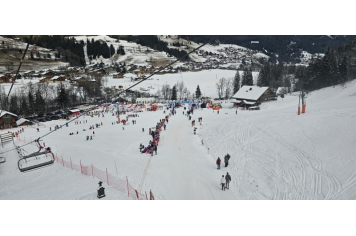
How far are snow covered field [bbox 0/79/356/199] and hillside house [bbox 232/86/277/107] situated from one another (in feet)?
61.7

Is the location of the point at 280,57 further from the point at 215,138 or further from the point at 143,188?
the point at 143,188

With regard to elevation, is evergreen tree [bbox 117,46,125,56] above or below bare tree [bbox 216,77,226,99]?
above

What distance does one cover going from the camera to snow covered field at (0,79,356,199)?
29.5 ft

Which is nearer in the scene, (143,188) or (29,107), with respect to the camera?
(143,188)

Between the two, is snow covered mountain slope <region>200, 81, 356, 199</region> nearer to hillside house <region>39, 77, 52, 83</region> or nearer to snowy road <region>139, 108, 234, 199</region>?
snowy road <region>139, 108, 234, 199</region>

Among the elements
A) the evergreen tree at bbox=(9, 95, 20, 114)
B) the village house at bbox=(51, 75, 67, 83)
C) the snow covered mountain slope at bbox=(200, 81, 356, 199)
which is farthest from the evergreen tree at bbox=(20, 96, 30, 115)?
the snow covered mountain slope at bbox=(200, 81, 356, 199)

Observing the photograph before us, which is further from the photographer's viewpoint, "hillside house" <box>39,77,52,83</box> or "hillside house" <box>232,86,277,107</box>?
"hillside house" <box>39,77,52,83</box>

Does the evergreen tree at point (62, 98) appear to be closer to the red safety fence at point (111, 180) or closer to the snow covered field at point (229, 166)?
the snow covered field at point (229, 166)

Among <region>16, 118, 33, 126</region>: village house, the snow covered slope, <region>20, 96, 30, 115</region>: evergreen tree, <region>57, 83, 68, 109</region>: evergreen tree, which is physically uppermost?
the snow covered slope

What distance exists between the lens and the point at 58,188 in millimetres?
9594

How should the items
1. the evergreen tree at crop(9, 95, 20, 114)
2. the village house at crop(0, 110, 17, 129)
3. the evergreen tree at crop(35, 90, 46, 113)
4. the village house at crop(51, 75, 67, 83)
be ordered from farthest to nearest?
the village house at crop(51, 75, 67, 83) < the evergreen tree at crop(35, 90, 46, 113) < the evergreen tree at crop(9, 95, 20, 114) < the village house at crop(0, 110, 17, 129)

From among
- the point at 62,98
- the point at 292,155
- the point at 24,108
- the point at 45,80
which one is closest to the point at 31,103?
the point at 24,108

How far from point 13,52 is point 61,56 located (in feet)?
90.6
